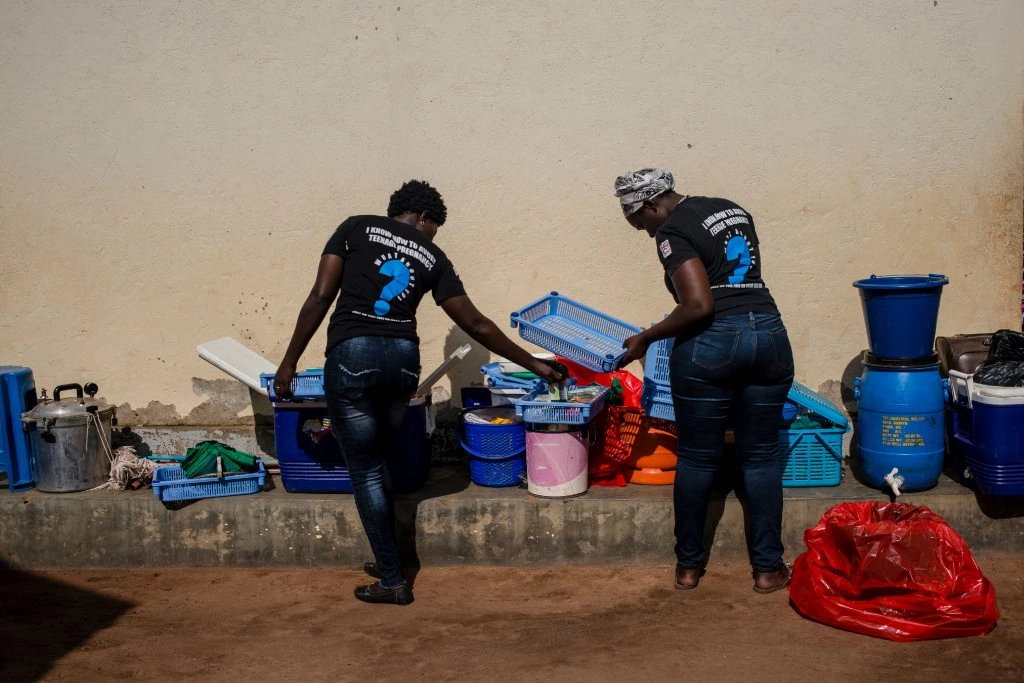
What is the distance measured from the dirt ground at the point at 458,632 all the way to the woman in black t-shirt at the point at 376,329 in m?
0.55

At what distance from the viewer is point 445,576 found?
555 cm

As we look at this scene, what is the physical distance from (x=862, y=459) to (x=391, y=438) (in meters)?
2.66

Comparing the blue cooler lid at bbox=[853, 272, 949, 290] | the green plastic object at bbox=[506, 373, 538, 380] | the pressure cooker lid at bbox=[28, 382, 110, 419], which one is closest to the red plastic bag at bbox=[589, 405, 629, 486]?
the green plastic object at bbox=[506, 373, 538, 380]

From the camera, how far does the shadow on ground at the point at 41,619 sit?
459 cm

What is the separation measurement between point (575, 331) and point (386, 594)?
5.99ft

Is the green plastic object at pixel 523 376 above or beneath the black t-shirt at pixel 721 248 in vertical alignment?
beneath

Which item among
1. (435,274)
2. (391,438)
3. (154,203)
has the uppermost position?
(154,203)

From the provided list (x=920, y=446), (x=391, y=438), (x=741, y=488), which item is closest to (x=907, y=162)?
(x=920, y=446)

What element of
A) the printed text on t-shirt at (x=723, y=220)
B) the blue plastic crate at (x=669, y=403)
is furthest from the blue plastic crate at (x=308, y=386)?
the printed text on t-shirt at (x=723, y=220)

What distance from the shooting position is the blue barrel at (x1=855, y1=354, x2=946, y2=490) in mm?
5430

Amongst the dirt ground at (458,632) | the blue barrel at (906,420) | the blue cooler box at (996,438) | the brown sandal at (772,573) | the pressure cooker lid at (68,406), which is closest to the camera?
the dirt ground at (458,632)

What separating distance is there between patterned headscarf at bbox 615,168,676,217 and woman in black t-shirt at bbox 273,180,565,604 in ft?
3.02

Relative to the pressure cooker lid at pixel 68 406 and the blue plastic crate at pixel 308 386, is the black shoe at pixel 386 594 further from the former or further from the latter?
the pressure cooker lid at pixel 68 406

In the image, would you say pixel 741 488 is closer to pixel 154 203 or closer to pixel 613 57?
pixel 613 57
